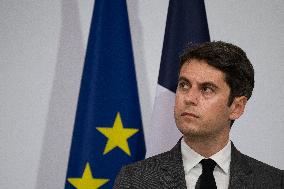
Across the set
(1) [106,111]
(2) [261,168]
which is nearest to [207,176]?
(2) [261,168]

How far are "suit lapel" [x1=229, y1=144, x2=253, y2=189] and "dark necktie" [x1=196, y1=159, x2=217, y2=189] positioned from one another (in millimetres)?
78

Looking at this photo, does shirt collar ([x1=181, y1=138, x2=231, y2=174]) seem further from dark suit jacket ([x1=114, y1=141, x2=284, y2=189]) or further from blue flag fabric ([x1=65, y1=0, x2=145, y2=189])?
blue flag fabric ([x1=65, y1=0, x2=145, y2=189])

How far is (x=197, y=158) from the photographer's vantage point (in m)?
1.45

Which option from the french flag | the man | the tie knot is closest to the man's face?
the man

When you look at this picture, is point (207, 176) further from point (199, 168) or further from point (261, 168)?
point (261, 168)

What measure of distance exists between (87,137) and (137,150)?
0.28 m

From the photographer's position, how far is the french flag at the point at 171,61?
195cm

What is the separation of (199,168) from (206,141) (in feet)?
0.39

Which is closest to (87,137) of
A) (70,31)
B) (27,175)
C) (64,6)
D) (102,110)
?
(102,110)

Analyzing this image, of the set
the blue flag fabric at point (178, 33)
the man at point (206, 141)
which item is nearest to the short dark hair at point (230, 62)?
the man at point (206, 141)

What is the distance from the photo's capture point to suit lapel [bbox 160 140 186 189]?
4.56 ft

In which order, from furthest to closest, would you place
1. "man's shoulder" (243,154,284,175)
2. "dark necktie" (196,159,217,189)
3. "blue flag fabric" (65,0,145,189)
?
"blue flag fabric" (65,0,145,189), "man's shoulder" (243,154,284,175), "dark necktie" (196,159,217,189)

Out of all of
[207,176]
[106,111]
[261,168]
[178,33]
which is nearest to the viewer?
[207,176]

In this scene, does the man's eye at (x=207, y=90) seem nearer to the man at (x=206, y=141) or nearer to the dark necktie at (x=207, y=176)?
the man at (x=206, y=141)
